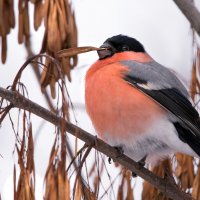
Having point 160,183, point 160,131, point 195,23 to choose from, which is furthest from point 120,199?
point 195,23

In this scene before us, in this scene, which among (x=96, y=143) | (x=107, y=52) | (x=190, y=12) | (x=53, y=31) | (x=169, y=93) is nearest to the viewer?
(x=96, y=143)

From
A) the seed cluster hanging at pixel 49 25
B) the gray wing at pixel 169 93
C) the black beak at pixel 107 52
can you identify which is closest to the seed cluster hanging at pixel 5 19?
the seed cluster hanging at pixel 49 25

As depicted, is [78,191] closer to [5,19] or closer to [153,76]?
[5,19]

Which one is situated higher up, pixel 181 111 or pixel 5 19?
pixel 5 19

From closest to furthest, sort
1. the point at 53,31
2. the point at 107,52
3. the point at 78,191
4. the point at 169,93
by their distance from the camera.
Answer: the point at 78,191, the point at 53,31, the point at 169,93, the point at 107,52

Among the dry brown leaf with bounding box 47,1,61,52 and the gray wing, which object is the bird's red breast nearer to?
the gray wing

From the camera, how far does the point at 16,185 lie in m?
0.99

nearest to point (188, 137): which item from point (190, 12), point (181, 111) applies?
point (181, 111)

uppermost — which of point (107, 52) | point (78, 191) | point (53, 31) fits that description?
point (53, 31)

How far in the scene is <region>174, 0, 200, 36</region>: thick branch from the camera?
141 centimetres

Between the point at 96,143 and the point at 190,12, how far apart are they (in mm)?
446

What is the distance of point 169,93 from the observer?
1.54 metres

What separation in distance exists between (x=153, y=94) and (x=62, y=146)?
0.58 m

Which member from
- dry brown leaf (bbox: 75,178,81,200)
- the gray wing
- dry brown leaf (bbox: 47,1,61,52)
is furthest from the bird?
dry brown leaf (bbox: 75,178,81,200)
